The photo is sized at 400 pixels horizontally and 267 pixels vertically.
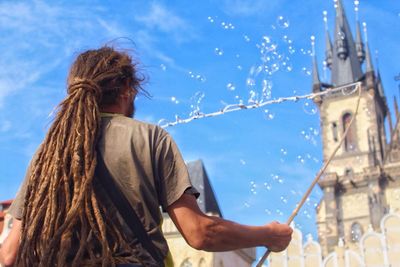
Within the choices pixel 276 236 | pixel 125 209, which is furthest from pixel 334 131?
pixel 125 209

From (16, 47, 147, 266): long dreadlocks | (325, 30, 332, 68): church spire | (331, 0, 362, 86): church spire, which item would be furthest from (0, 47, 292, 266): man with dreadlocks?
(325, 30, 332, 68): church spire

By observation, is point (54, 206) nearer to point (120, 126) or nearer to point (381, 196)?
point (120, 126)

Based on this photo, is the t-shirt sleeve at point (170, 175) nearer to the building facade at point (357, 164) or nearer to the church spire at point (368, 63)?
the building facade at point (357, 164)

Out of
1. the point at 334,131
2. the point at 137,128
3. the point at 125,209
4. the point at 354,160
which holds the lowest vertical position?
the point at 125,209

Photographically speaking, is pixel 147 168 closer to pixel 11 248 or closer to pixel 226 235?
pixel 226 235

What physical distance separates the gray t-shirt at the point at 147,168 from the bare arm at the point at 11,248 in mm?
481

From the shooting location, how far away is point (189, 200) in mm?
2268

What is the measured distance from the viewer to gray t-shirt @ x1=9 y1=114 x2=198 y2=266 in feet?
7.32

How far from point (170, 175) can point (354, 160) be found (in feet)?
177

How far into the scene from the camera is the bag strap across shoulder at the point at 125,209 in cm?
218

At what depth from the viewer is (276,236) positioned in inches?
98.0

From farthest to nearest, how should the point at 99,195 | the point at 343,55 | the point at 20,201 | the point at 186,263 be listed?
1. the point at 343,55
2. the point at 186,263
3. the point at 20,201
4. the point at 99,195

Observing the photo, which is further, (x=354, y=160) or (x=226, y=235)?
(x=354, y=160)

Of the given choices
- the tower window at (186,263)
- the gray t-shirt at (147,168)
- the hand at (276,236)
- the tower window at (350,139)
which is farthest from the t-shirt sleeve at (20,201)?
the tower window at (350,139)
